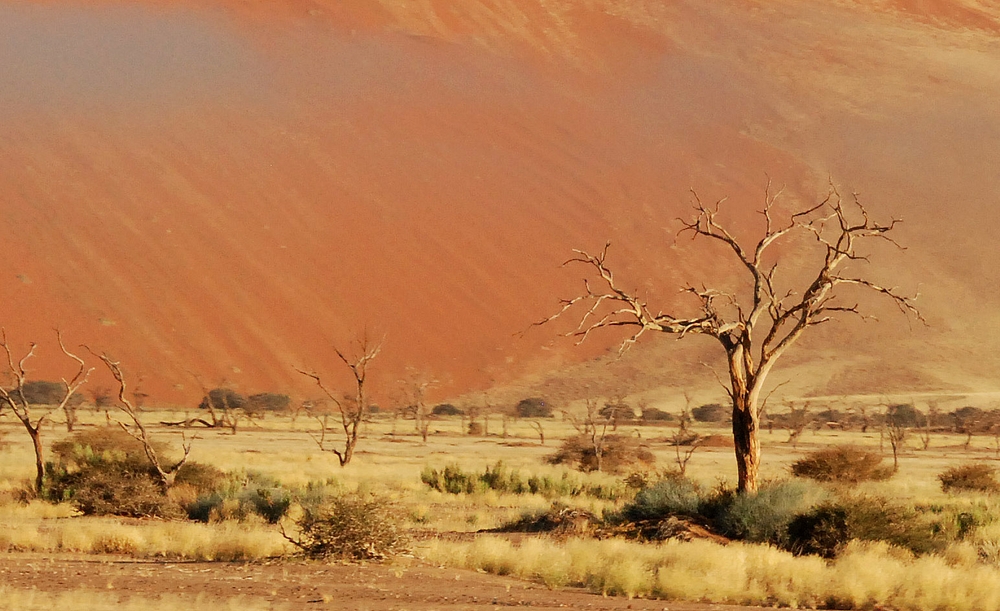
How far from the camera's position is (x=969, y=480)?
24875 millimetres

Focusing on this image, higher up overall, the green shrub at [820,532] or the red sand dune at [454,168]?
the red sand dune at [454,168]

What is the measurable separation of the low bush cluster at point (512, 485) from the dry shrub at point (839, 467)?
3.76m

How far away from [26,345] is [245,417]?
39.0ft

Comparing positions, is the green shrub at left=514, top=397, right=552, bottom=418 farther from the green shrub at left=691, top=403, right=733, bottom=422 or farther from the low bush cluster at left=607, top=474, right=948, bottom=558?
the low bush cluster at left=607, top=474, right=948, bottom=558

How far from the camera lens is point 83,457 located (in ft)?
69.8

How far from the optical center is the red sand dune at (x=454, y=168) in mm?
60000

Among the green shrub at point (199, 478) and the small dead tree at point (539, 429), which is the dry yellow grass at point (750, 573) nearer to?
the green shrub at point (199, 478)

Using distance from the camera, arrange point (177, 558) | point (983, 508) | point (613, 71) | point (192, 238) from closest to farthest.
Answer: point (177, 558)
point (983, 508)
point (192, 238)
point (613, 71)

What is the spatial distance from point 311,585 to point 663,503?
576cm

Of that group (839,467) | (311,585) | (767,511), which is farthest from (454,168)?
(311,585)

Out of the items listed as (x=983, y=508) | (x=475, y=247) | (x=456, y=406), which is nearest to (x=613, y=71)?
(x=475, y=247)

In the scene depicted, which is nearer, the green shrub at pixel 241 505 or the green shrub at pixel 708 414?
the green shrub at pixel 241 505

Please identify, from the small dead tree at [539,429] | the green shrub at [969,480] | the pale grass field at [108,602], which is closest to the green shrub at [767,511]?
the pale grass field at [108,602]

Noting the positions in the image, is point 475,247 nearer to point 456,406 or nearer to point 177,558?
point 456,406
